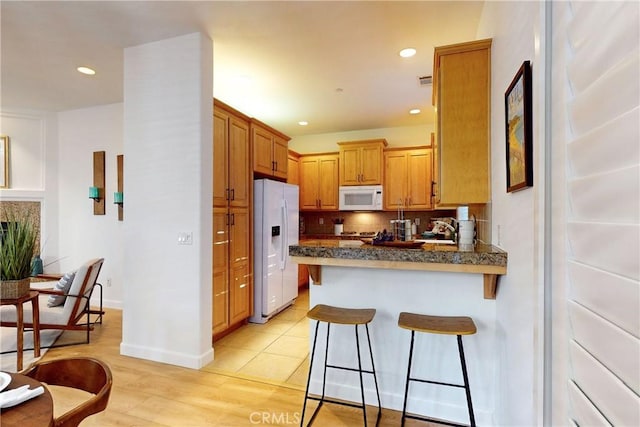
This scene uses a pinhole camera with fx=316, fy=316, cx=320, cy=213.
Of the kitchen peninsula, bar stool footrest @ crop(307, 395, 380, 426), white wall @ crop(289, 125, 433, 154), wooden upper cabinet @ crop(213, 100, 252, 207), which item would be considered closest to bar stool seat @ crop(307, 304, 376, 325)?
the kitchen peninsula

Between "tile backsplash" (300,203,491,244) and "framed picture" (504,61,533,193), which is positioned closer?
"framed picture" (504,61,533,193)

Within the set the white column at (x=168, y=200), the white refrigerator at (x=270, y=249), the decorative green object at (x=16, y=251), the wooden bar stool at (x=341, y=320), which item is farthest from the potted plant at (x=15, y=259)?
the wooden bar stool at (x=341, y=320)

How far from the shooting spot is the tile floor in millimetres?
2594

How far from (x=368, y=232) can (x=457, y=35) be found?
3602mm

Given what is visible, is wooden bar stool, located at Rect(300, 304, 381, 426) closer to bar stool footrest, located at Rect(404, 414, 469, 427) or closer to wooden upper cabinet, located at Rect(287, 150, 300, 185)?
bar stool footrest, located at Rect(404, 414, 469, 427)

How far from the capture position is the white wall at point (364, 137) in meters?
5.46

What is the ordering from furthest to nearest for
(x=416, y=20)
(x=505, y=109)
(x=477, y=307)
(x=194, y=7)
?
(x=416, y=20) → (x=194, y=7) → (x=477, y=307) → (x=505, y=109)

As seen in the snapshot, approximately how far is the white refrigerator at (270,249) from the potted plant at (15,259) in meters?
2.08

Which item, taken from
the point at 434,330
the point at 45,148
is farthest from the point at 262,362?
the point at 45,148

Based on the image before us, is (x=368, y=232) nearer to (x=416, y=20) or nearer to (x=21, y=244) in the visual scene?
(x=416, y=20)

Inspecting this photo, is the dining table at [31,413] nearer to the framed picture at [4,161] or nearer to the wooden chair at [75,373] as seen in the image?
the wooden chair at [75,373]

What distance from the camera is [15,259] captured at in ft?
8.67

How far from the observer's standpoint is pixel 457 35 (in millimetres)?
2699

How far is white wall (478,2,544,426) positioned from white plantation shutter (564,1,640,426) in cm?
17
